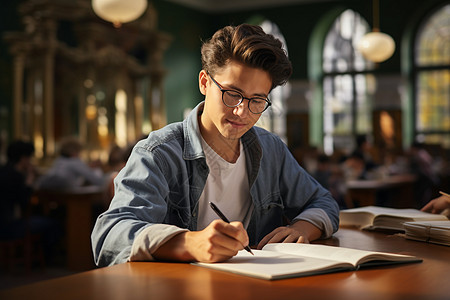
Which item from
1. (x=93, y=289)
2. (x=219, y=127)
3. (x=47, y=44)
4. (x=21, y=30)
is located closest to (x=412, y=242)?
(x=219, y=127)

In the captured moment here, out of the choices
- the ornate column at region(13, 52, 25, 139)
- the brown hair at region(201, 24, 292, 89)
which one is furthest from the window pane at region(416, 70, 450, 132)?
the brown hair at region(201, 24, 292, 89)

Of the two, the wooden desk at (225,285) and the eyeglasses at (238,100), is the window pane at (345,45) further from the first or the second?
the wooden desk at (225,285)

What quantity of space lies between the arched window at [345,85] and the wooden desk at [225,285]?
1231 centimetres

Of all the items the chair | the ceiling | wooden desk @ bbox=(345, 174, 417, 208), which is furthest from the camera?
the ceiling

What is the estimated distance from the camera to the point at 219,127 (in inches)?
69.6

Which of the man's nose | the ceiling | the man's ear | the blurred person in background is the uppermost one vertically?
the ceiling

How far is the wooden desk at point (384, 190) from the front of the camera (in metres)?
6.64

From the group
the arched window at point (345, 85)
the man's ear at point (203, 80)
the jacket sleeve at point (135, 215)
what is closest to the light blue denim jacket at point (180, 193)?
the jacket sleeve at point (135, 215)

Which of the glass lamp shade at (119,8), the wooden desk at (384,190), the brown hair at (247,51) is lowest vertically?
the wooden desk at (384,190)

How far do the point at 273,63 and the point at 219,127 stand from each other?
266 mm

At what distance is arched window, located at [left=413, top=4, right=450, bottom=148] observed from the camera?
12.8 m

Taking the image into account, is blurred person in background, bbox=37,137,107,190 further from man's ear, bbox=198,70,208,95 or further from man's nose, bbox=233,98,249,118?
man's nose, bbox=233,98,249,118

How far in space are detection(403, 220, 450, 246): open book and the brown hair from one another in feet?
2.20

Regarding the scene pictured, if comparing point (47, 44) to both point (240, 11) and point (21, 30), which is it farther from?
point (240, 11)
